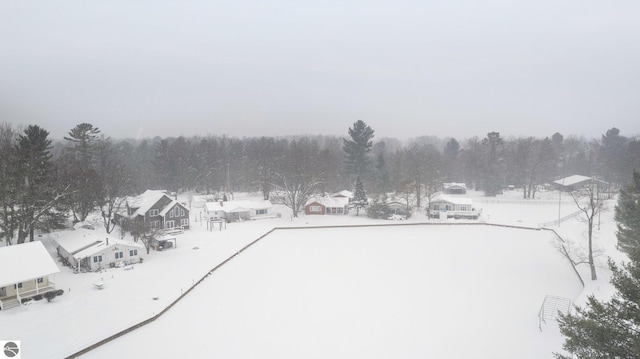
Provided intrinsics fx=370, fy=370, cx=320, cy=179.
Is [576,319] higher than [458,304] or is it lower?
higher

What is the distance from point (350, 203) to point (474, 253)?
66.2 ft

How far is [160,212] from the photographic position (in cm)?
3762

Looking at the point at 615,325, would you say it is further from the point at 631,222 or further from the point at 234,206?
the point at 234,206

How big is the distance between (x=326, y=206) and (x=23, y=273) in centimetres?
3285

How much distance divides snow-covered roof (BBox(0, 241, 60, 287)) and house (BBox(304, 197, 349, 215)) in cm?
2989

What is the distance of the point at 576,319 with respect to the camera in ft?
33.8

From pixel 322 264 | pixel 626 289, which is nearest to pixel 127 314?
pixel 322 264

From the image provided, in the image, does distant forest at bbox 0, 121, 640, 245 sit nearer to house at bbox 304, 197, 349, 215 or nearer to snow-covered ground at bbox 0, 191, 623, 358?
house at bbox 304, 197, 349, 215

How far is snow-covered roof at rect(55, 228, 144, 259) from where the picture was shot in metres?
24.9

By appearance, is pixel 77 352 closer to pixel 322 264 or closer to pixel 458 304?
pixel 322 264

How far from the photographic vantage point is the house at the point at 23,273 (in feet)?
62.4

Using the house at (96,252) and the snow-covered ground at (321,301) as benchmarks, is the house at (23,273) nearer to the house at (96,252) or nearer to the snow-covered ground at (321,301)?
the snow-covered ground at (321,301)

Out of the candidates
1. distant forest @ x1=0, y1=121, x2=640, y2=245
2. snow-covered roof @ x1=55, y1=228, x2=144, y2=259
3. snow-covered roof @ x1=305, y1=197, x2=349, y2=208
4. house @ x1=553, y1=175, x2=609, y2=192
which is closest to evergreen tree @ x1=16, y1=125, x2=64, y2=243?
distant forest @ x1=0, y1=121, x2=640, y2=245

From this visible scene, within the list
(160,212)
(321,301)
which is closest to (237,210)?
(160,212)
